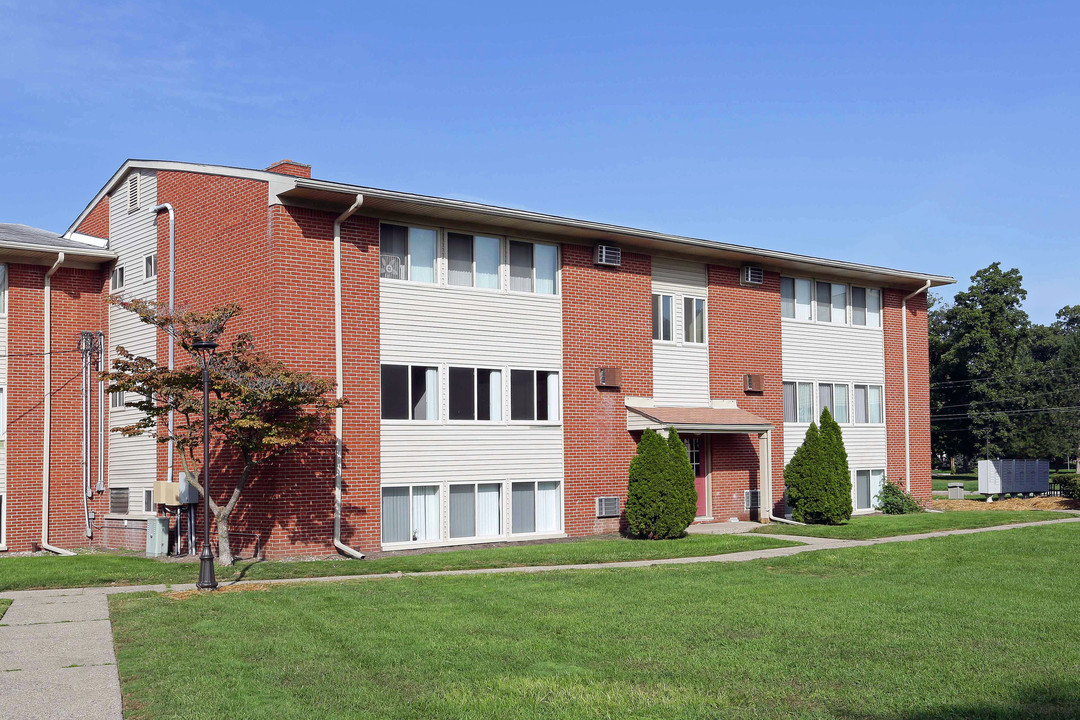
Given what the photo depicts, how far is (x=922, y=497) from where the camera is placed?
3077 centimetres

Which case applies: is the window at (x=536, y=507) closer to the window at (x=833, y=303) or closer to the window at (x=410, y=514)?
the window at (x=410, y=514)

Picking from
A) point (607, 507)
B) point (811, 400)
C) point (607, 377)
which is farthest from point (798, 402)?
point (607, 507)

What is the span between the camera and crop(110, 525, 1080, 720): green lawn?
7766mm

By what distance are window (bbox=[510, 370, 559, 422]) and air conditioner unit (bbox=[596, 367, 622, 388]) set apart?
1118 millimetres

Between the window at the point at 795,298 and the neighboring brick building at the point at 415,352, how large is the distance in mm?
97

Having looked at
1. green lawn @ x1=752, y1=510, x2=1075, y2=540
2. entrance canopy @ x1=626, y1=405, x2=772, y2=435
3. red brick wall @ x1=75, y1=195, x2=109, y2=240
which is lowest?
green lawn @ x1=752, y1=510, x2=1075, y2=540

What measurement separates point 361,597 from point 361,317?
7.73 m

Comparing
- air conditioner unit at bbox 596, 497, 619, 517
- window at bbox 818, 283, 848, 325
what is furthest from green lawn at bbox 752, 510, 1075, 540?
window at bbox 818, 283, 848, 325

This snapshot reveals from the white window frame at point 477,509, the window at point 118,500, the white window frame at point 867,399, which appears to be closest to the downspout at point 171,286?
the window at point 118,500

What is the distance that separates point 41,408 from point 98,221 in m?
5.00

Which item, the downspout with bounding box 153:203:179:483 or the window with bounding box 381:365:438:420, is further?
the downspout with bounding box 153:203:179:483

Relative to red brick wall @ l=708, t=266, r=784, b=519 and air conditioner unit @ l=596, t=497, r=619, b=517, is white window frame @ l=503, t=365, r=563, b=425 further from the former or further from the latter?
red brick wall @ l=708, t=266, r=784, b=519

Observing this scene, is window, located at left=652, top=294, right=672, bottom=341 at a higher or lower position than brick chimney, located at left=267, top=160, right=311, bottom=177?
lower

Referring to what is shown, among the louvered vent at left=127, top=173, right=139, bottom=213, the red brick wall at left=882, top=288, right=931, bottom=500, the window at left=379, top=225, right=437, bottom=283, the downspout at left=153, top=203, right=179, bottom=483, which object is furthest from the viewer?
the red brick wall at left=882, top=288, right=931, bottom=500
